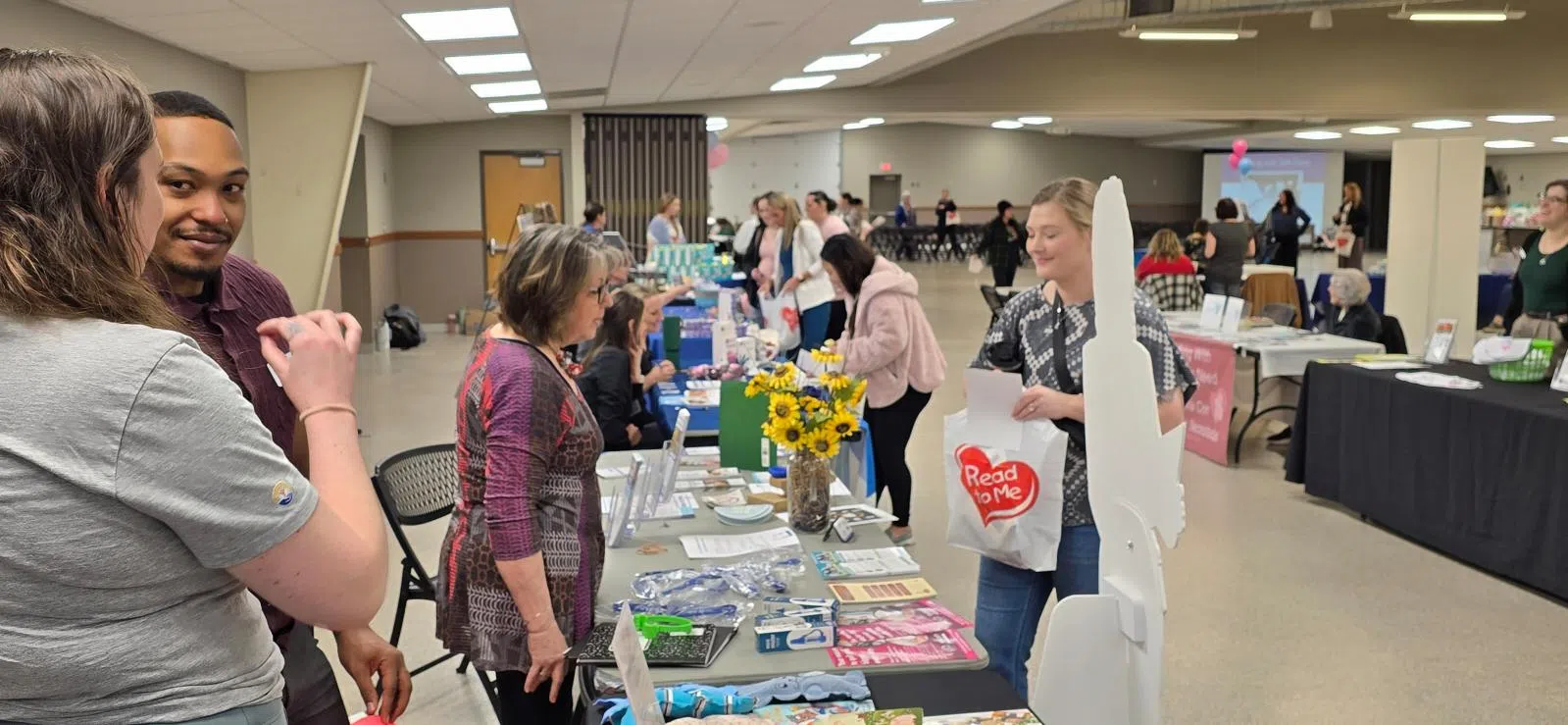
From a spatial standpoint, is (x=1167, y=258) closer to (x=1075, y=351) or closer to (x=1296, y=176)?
(x=1075, y=351)

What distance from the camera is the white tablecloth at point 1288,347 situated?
7.15 metres

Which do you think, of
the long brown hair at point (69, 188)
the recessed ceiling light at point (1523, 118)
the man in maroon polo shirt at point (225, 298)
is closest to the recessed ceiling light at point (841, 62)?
the recessed ceiling light at point (1523, 118)

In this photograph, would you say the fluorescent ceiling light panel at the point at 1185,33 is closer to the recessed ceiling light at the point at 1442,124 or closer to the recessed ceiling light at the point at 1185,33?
A: the recessed ceiling light at the point at 1185,33

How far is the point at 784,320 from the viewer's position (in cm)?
777

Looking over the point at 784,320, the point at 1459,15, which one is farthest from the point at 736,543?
the point at 1459,15

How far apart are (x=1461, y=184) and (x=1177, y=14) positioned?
3.05 metres

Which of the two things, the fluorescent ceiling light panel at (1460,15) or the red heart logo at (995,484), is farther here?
the fluorescent ceiling light panel at (1460,15)

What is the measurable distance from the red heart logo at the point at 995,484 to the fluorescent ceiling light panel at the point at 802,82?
10583mm

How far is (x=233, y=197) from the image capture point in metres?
1.75

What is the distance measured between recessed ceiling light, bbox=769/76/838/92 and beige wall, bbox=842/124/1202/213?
13.8m

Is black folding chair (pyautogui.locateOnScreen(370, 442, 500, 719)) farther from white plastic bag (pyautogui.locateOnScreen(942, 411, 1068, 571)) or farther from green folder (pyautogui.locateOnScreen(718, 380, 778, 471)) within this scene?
white plastic bag (pyautogui.locateOnScreen(942, 411, 1068, 571))

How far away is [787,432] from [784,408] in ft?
0.20

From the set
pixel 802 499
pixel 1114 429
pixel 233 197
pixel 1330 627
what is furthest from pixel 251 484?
pixel 1330 627

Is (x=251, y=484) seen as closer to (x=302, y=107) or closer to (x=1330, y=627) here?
(x=1330, y=627)
